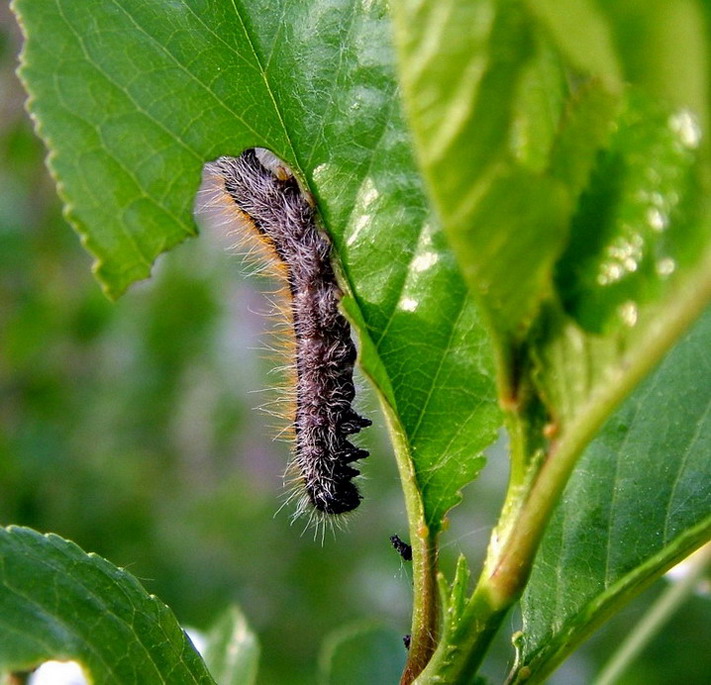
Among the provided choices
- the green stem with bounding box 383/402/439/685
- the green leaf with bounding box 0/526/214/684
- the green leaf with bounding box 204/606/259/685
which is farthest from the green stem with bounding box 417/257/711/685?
the green leaf with bounding box 204/606/259/685

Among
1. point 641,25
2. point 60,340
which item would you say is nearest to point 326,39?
point 641,25

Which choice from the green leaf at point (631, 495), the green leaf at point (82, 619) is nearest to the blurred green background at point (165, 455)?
the green leaf at point (631, 495)

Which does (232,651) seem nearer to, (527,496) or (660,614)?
(660,614)

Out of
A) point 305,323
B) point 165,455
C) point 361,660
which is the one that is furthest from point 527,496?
point 165,455

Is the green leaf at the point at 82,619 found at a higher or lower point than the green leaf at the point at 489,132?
lower

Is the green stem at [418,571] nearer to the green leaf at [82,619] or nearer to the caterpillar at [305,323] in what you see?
the green leaf at [82,619]

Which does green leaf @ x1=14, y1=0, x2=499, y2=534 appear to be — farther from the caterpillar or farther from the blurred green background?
the blurred green background
